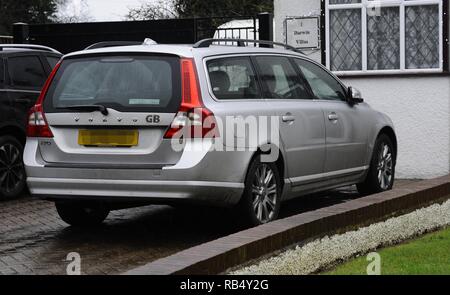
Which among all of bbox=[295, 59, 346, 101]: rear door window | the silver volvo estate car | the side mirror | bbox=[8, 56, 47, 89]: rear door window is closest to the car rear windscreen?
the silver volvo estate car

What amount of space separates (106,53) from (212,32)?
344 inches

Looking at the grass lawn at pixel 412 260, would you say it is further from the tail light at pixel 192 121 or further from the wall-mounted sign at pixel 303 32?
the wall-mounted sign at pixel 303 32

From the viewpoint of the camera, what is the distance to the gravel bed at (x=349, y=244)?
695 centimetres

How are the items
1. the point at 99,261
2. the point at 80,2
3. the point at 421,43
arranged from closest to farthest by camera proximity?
the point at 99,261 → the point at 421,43 → the point at 80,2

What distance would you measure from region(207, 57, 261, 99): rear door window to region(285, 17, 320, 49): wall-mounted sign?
498cm

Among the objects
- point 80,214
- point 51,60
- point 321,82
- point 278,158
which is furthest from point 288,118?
point 51,60

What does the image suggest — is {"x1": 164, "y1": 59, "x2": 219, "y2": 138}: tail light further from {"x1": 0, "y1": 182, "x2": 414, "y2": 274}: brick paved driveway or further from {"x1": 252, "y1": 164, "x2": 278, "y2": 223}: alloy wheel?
{"x1": 0, "y1": 182, "x2": 414, "y2": 274}: brick paved driveway

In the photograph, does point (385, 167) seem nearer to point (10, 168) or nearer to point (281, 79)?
point (281, 79)

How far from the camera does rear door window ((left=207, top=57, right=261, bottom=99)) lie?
8641 millimetres

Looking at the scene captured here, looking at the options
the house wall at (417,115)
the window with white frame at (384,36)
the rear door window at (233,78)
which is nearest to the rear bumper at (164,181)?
the rear door window at (233,78)

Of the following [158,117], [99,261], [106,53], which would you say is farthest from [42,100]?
[99,261]

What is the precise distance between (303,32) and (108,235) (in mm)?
6073

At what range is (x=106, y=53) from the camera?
8.76m
